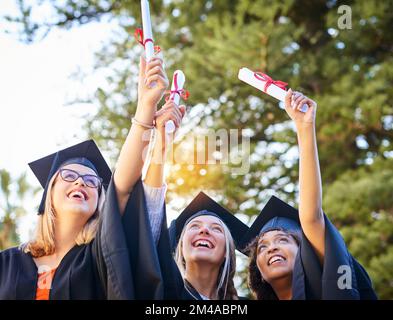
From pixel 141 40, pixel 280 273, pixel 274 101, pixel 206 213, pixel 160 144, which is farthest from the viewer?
pixel 274 101

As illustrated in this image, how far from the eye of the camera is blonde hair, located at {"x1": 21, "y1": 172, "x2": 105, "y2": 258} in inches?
106

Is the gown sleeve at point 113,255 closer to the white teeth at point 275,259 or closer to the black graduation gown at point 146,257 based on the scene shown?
the black graduation gown at point 146,257

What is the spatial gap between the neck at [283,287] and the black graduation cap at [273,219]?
0.32m

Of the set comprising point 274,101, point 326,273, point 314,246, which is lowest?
point 326,273

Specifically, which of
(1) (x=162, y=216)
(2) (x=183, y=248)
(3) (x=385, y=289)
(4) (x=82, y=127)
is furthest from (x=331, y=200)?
(1) (x=162, y=216)

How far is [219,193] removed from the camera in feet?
25.7

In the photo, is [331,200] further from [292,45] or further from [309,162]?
[309,162]

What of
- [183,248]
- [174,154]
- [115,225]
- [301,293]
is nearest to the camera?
[115,225]

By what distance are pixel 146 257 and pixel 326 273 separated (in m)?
0.72

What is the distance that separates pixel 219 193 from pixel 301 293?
5203mm

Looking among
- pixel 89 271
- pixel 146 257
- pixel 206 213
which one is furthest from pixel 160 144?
pixel 206 213

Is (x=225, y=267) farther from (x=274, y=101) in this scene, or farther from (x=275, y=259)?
(x=274, y=101)

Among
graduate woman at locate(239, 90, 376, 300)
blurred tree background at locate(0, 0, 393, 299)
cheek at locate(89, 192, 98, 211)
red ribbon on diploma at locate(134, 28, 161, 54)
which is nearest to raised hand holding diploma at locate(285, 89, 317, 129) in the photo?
graduate woman at locate(239, 90, 376, 300)

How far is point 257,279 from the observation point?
319 cm
